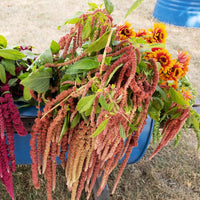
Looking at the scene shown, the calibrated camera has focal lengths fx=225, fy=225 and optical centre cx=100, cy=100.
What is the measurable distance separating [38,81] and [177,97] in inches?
20.1

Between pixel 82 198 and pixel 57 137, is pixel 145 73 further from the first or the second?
pixel 82 198

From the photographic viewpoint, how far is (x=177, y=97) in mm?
836

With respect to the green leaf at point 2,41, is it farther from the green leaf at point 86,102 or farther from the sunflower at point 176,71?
the sunflower at point 176,71

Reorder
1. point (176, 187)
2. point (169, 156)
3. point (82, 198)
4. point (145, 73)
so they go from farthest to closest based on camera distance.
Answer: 1. point (169, 156)
2. point (176, 187)
3. point (82, 198)
4. point (145, 73)

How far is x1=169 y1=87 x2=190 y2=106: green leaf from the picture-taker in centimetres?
82

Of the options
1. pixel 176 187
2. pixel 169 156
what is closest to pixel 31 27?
pixel 169 156

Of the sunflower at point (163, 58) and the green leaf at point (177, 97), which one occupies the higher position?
the sunflower at point (163, 58)

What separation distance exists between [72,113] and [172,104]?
0.41m

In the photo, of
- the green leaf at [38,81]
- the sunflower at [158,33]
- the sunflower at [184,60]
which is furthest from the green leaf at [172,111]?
the green leaf at [38,81]

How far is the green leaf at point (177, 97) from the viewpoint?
82cm

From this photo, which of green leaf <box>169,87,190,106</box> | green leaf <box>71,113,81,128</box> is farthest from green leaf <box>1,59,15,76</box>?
green leaf <box>169,87,190,106</box>

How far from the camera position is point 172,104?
2.97ft

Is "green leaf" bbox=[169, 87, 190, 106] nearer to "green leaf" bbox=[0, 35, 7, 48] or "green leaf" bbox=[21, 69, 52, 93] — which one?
"green leaf" bbox=[21, 69, 52, 93]

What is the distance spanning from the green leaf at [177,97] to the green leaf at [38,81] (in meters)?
0.46
